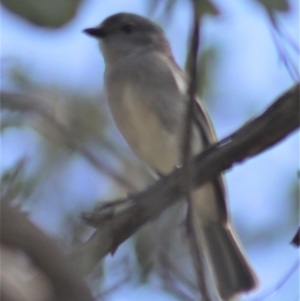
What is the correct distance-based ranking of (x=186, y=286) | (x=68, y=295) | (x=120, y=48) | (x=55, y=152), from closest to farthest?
(x=68, y=295), (x=186, y=286), (x=55, y=152), (x=120, y=48)

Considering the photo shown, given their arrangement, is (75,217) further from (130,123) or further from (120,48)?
(120,48)

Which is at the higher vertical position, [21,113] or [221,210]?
[21,113]

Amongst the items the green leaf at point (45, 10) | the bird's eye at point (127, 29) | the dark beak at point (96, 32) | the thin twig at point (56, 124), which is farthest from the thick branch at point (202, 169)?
the bird's eye at point (127, 29)

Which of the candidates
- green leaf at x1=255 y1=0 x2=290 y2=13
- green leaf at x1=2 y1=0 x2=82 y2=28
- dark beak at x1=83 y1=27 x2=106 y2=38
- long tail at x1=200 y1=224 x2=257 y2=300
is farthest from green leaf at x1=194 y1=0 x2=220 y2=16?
dark beak at x1=83 y1=27 x2=106 y2=38

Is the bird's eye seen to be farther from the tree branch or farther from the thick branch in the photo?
the tree branch

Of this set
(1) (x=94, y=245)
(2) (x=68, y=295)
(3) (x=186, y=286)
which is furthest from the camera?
(3) (x=186, y=286)

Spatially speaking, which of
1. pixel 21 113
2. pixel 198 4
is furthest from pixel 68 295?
pixel 21 113
